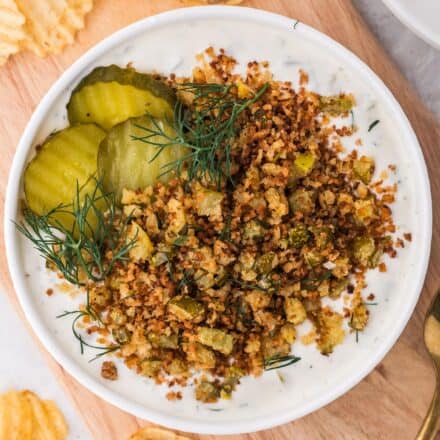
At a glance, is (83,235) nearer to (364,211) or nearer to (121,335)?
(121,335)

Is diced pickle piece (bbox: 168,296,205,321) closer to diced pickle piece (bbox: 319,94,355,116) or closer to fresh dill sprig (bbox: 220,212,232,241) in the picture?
fresh dill sprig (bbox: 220,212,232,241)

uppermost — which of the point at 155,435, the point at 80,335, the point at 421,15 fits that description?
the point at 421,15

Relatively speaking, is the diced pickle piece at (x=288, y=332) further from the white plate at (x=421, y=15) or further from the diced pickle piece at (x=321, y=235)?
the white plate at (x=421, y=15)

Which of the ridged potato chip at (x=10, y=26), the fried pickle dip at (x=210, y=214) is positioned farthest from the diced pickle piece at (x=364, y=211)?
the ridged potato chip at (x=10, y=26)

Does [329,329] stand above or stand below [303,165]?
below

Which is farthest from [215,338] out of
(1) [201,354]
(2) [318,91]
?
(2) [318,91]

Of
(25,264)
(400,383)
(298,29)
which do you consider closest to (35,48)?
(25,264)

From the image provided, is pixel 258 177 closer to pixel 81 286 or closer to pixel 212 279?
pixel 212 279

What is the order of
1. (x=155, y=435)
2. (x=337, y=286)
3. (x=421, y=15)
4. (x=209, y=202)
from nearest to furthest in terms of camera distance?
(x=421, y=15) < (x=209, y=202) < (x=337, y=286) < (x=155, y=435)

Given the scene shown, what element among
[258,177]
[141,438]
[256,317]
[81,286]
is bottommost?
[141,438]
